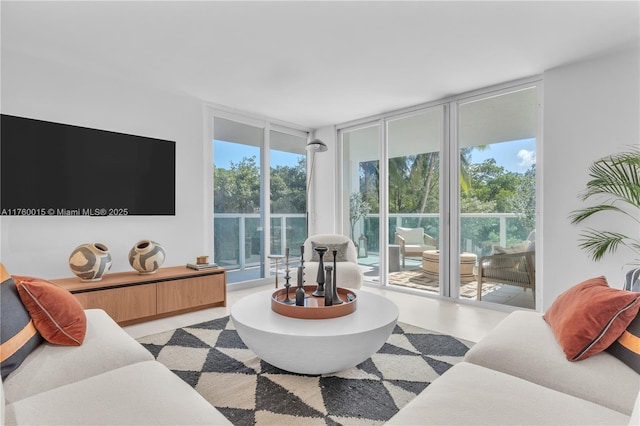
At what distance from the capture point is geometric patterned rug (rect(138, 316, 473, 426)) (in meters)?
1.66

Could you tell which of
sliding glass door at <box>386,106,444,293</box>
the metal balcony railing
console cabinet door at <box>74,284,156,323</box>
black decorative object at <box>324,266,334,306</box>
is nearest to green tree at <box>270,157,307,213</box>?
the metal balcony railing

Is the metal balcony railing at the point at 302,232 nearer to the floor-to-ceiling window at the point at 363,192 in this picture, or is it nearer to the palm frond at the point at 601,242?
the floor-to-ceiling window at the point at 363,192

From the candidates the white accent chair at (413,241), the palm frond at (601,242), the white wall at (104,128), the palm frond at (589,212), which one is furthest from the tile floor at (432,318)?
the palm frond at (589,212)

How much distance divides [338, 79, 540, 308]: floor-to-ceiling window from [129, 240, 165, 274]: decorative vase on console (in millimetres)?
2763

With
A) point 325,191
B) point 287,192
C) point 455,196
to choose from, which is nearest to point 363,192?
point 325,191

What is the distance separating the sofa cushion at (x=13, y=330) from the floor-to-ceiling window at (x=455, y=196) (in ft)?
12.4

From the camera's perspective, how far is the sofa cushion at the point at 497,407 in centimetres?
101

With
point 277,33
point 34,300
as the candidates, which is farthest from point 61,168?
point 277,33

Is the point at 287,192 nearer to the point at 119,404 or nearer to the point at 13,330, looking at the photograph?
the point at 13,330

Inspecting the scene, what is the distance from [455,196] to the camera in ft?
13.0

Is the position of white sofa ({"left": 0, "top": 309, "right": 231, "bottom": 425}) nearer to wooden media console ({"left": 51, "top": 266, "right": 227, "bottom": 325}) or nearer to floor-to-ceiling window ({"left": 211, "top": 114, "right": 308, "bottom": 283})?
wooden media console ({"left": 51, "top": 266, "right": 227, "bottom": 325})

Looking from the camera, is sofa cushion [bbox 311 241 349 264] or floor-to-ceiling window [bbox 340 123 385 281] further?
floor-to-ceiling window [bbox 340 123 385 281]

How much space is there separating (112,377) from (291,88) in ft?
10.4

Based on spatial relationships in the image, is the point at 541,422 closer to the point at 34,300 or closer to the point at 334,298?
the point at 334,298
